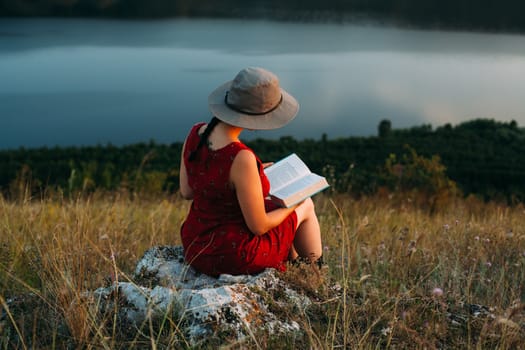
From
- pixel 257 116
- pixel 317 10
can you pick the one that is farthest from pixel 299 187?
pixel 317 10

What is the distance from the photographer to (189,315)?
7.60ft

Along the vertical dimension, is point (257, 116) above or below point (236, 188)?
above

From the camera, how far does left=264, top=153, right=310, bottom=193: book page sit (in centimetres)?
286

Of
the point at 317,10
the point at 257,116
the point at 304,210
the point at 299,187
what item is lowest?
the point at 304,210

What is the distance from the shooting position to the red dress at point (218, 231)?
109 inches

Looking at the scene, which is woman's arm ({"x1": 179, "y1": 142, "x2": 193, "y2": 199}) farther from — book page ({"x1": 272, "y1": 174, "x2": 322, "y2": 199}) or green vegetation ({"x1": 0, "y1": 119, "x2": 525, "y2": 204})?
green vegetation ({"x1": 0, "y1": 119, "x2": 525, "y2": 204})

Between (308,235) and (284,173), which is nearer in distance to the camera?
(284,173)

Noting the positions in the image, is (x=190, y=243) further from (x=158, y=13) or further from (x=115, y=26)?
(x=158, y=13)

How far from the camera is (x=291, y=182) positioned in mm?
2855

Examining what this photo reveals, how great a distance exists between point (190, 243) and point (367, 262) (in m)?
1.11

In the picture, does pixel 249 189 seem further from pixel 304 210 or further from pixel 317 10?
pixel 317 10

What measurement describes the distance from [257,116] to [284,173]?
362 millimetres

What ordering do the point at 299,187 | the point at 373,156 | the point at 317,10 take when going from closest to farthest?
the point at 299,187 < the point at 373,156 < the point at 317,10

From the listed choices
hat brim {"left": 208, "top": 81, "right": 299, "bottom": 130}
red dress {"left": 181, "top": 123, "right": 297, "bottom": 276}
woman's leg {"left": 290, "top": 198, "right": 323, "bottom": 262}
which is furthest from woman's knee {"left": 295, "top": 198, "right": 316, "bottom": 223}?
hat brim {"left": 208, "top": 81, "right": 299, "bottom": 130}
